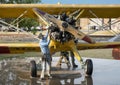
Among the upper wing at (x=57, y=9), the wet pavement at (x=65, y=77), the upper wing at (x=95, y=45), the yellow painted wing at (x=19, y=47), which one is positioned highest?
the upper wing at (x=57, y=9)

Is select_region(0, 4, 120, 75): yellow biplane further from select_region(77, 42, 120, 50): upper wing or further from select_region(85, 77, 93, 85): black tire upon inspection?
select_region(85, 77, 93, 85): black tire

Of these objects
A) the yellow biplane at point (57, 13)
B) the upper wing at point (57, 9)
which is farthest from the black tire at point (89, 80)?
the upper wing at point (57, 9)

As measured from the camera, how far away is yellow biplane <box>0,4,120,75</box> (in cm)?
1202

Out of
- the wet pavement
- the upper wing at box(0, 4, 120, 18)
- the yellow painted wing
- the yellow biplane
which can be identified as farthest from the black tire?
the upper wing at box(0, 4, 120, 18)

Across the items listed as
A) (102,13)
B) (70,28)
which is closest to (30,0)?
(102,13)

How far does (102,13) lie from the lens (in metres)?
14.9

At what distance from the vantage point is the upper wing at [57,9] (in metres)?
13.2

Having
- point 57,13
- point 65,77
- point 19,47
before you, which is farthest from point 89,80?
point 57,13

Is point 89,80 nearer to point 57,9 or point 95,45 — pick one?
point 57,9

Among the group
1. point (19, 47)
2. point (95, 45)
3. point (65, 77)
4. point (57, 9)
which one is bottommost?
point (65, 77)

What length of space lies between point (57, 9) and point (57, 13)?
0.62m

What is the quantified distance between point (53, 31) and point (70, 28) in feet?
1.86

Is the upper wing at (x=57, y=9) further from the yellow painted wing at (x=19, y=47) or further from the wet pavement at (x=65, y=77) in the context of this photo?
the wet pavement at (x=65, y=77)

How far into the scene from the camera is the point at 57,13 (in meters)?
14.1
